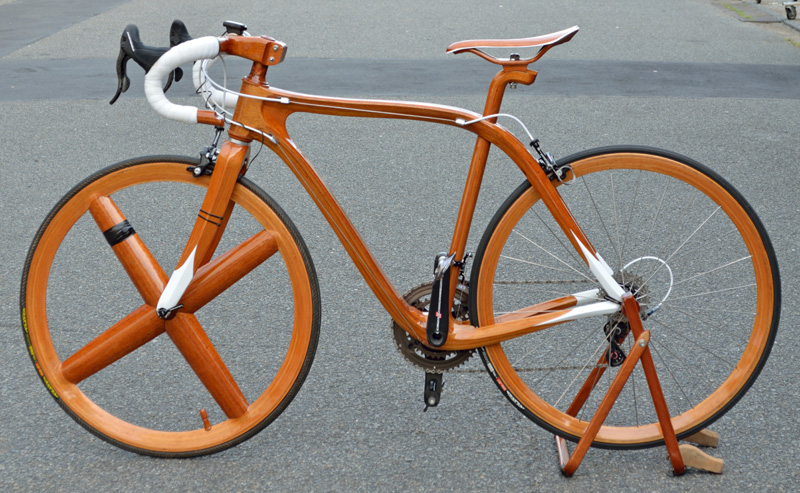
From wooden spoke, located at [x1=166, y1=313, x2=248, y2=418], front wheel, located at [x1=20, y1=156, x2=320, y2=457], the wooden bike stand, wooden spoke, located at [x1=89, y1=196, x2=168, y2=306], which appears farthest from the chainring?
wooden spoke, located at [x1=89, y1=196, x2=168, y2=306]

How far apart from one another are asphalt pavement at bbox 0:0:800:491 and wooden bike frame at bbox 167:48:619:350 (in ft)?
1.58

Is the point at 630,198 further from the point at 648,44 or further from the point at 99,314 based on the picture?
the point at 648,44

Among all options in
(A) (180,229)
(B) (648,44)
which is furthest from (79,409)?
(B) (648,44)

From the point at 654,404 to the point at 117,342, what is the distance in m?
1.73

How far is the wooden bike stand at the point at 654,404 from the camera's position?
2.52 m

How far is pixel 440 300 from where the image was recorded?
2.53 metres

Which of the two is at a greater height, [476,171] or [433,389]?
[476,171]

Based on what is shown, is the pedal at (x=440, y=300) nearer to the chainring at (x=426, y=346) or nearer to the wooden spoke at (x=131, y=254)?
the chainring at (x=426, y=346)

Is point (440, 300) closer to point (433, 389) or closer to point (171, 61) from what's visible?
point (433, 389)

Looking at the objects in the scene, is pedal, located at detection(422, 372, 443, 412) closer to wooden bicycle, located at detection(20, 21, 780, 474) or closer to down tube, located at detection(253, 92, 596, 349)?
wooden bicycle, located at detection(20, 21, 780, 474)

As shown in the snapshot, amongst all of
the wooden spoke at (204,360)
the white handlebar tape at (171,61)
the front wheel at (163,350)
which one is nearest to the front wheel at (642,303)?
the front wheel at (163,350)

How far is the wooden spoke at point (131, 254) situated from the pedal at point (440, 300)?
84 centimetres

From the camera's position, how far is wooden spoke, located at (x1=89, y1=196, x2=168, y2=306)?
8.34 ft

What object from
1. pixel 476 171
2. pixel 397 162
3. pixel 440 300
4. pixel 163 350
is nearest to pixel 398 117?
pixel 476 171
